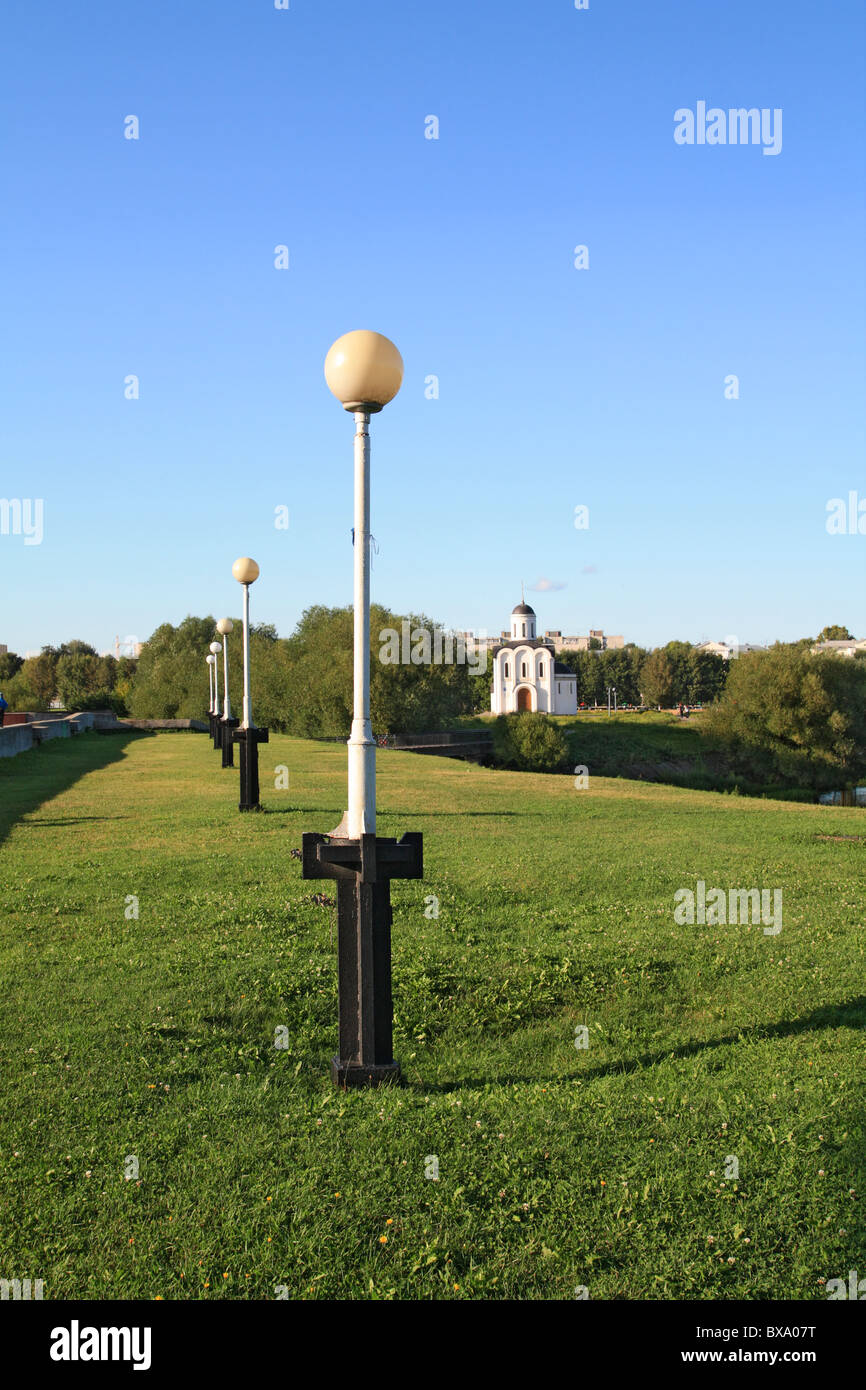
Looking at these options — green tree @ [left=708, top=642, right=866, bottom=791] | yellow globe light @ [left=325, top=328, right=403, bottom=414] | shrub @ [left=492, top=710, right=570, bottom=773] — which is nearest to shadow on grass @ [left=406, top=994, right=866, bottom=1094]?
yellow globe light @ [left=325, top=328, right=403, bottom=414]

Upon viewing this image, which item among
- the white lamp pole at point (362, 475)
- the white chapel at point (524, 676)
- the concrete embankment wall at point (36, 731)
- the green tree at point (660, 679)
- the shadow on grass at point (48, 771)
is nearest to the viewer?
the white lamp pole at point (362, 475)

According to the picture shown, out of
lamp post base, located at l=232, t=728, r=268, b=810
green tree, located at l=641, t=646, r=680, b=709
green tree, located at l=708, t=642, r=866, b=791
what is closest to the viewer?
lamp post base, located at l=232, t=728, r=268, b=810

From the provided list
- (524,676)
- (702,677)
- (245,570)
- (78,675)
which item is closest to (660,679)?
(702,677)

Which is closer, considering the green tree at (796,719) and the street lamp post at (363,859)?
the street lamp post at (363,859)

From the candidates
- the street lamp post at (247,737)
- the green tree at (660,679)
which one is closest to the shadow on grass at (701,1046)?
the street lamp post at (247,737)

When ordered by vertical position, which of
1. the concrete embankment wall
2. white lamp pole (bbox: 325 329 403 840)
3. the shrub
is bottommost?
the shrub

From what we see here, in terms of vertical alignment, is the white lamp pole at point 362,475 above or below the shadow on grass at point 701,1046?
above

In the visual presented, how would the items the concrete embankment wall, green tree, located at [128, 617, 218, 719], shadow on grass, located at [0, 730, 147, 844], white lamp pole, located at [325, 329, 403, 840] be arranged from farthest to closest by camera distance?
green tree, located at [128, 617, 218, 719], the concrete embankment wall, shadow on grass, located at [0, 730, 147, 844], white lamp pole, located at [325, 329, 403, 840]

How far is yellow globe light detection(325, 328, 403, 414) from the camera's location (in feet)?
16.3

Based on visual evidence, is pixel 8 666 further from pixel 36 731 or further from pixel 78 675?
pixel 36 731

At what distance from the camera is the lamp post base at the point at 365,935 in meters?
4.83

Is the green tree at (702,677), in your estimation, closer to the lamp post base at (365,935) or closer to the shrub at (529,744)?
the shrub at (529,744)

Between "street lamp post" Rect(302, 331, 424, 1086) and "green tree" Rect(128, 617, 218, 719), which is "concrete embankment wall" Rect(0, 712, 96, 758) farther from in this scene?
"street lamp post" Rect(302, 331, 424, 1086)

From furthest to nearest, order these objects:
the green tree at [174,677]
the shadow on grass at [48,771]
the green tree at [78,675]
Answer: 1. the green tree at [78,675]
2. the green tree at [174,677]
3. the shadow on grass at [48,771]
